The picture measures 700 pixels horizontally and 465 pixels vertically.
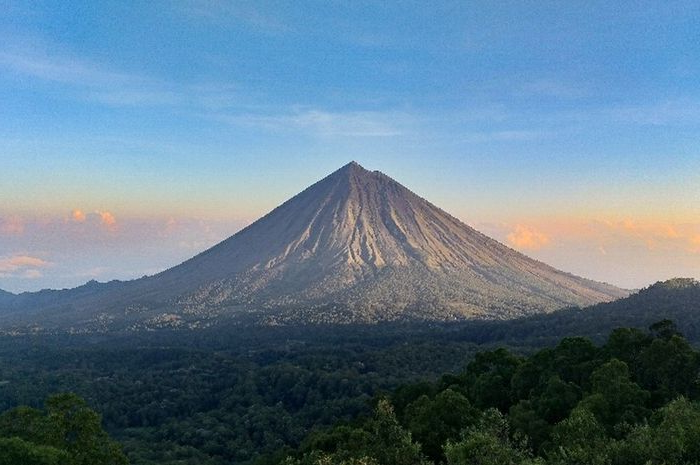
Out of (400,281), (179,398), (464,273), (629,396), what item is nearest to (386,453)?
(629,396)

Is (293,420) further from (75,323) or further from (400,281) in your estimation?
(75,323)

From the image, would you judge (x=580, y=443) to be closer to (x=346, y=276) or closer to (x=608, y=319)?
(x=608, y=319)

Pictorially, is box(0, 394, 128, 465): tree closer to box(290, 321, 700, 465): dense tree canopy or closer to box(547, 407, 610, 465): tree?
box(290, 321, 700, 465): dense tree canopy

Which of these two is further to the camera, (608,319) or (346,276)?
(346,276)

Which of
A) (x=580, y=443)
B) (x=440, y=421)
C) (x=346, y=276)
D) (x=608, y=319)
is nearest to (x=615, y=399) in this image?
(x=580, y=443)

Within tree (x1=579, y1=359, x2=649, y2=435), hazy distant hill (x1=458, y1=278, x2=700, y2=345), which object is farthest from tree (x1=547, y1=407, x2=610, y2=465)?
hazy distant hill (x1=458, y1=278, x2=700, y2=345)

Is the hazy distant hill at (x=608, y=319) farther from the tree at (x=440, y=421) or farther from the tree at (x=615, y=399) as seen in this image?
the tree at (x=440, y=421)
